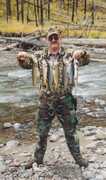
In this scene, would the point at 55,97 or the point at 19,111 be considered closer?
the point at 55,97

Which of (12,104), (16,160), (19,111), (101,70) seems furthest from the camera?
(101,70)

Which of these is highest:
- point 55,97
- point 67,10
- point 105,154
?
point 55,97

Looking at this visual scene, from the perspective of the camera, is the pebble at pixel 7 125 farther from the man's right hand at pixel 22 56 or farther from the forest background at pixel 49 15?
the forest background at pixel 49 15

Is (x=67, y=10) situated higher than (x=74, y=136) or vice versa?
(x=74, y=136)

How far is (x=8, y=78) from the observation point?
95.8 ft

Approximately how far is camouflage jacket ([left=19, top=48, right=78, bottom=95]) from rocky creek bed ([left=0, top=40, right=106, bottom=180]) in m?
1.91

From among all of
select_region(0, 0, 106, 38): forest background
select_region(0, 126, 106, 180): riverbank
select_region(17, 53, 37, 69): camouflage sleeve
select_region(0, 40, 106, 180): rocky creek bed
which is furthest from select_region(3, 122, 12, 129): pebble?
select_region(0, 0, 106, 38): forest background

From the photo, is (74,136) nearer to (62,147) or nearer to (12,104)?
(62,147)

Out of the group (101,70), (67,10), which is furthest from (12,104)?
(67,10)

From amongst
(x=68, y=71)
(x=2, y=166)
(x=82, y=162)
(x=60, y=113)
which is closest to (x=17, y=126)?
(x=2, y=166)

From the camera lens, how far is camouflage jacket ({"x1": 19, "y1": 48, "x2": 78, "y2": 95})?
1055 centimetres

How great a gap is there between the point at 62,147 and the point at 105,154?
1.32m

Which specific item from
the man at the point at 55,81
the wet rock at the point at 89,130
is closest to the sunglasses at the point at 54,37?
the man at the point at 55,81

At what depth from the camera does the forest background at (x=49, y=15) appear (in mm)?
70906
